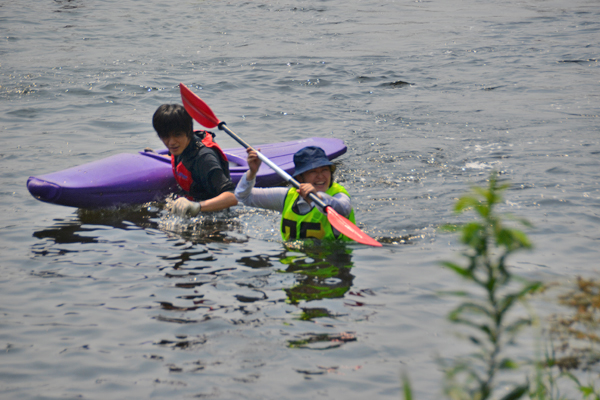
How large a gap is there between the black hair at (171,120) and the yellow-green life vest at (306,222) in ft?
3.47

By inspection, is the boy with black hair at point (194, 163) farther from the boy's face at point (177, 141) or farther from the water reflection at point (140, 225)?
the water reflection at point (140, 225)

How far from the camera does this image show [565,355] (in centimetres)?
242

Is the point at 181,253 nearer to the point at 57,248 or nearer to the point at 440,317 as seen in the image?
the point at 57,248

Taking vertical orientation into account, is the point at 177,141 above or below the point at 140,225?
above

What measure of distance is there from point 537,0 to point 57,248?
794 inches

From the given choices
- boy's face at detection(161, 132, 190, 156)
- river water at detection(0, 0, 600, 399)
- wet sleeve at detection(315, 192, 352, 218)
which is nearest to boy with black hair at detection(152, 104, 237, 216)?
boy's face at detection(161, 132, 190, 156)

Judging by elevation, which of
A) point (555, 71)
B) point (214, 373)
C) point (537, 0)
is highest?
point (537, 0)

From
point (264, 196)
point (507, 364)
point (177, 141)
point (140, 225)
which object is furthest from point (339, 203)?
point (507, 364)

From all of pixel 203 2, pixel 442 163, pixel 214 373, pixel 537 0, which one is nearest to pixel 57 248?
pixel 214 373

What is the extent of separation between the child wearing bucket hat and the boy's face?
2.35 ft

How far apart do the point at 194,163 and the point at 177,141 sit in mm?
220

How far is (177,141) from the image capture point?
4492 millimetres

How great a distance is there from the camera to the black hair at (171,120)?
4363mm

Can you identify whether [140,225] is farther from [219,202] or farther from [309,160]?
[309,160]
